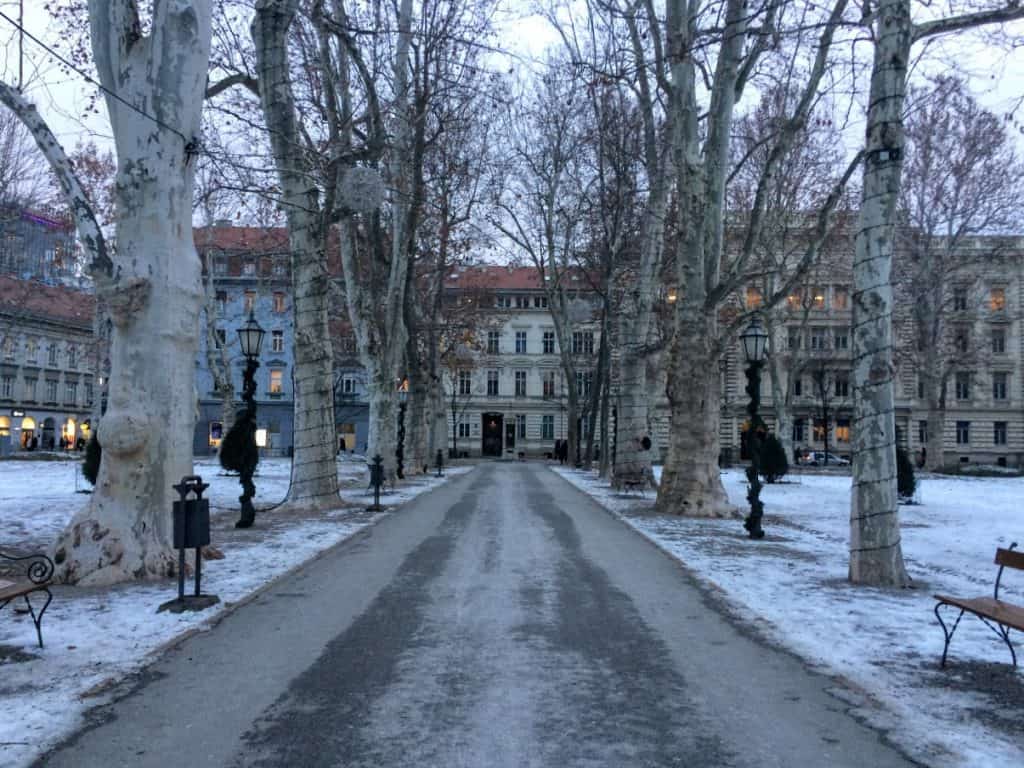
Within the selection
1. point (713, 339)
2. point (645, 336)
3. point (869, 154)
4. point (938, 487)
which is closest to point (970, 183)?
point (938, 487)

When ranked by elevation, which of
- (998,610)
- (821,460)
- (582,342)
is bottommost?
(821,460)

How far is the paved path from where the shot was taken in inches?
159

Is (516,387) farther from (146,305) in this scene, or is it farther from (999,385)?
(146,305)

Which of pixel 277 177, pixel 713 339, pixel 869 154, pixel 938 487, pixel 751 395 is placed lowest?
pixel 938 487

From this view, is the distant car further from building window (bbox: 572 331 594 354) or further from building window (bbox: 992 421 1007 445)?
building window (bbox: 572 331 594 354)

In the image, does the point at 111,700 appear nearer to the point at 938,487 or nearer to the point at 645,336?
the point at 645,336

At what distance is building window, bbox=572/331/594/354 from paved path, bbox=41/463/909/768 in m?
57.4

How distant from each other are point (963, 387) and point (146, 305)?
63878mm

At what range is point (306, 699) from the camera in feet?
15.9

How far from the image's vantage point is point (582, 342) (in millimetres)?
69062

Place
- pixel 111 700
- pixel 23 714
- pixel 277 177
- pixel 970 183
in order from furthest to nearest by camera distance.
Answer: pixel 970 183
pixel 277 177
pixel 111 700
pixel 23 714

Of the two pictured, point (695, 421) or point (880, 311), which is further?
point (695, 421)

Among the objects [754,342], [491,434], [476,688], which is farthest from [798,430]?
[476,688]

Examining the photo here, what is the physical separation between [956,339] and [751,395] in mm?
37698
